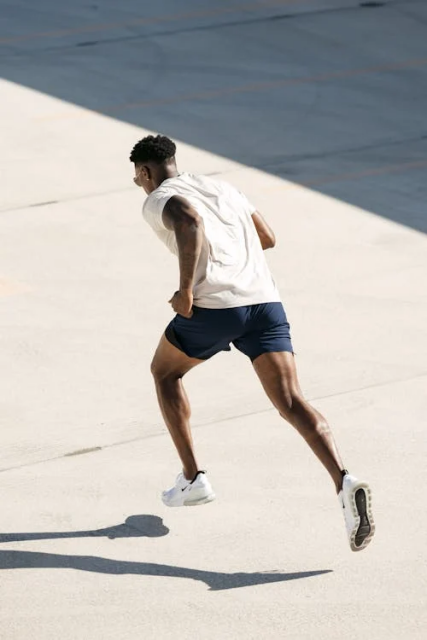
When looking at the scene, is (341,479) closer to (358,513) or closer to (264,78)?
(358,513)

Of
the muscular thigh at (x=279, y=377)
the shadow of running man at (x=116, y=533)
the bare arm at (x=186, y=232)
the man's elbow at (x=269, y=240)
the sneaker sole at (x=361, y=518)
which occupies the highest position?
the bare arm at (x=186, y=232)

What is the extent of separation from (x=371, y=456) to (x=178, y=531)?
1.32m

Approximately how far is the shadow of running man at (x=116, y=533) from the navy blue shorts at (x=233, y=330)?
2.90 feet

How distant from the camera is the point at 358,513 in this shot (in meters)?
6.21

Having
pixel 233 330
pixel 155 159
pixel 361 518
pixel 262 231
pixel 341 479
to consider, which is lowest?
pixel 361 518

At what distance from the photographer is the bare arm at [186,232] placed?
6309 millimetres

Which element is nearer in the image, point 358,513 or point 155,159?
point 358,513

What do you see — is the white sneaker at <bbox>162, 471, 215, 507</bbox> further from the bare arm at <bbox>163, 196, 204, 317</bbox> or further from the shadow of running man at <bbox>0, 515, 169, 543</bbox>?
the bare arm at <bbox>163, 196, 204, 317</bbox>

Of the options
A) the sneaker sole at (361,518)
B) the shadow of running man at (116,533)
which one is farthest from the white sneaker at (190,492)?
the sneaker sole at (361,518)

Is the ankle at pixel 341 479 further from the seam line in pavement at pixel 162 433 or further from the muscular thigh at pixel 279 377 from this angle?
the seam line in pavement at pixel 162 433

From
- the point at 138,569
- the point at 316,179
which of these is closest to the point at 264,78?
the point at 316,179

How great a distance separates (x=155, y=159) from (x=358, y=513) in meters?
1.94

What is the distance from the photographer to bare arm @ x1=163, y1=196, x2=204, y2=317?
20.7ft

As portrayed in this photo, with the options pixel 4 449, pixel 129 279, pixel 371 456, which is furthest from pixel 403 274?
pixel 4 449
